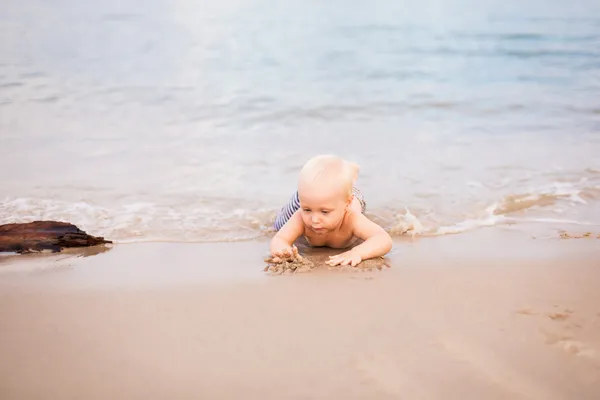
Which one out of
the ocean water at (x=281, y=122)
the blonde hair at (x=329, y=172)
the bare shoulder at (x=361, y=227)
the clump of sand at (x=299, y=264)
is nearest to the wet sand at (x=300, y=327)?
the clump of sand at (x=299, y=264)

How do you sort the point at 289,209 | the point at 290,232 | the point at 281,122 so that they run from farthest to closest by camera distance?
the point at 281,122
the point at 289,209
the point at 290,232

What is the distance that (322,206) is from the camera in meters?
4.04

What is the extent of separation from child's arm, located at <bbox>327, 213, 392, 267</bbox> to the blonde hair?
0.30m

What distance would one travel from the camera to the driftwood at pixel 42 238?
421 cm

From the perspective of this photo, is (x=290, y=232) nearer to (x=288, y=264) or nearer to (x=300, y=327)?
(x=288, y=264)

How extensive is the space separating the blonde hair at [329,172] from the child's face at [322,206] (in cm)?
5

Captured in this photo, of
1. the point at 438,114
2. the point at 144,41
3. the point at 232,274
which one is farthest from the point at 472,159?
the point at 144,41

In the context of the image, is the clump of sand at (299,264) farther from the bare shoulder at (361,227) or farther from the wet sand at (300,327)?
the bare shoulder at (361,227)

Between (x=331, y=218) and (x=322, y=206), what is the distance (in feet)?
0.33

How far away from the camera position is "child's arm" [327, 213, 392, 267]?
13.3 ft

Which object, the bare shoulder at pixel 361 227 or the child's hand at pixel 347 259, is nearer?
the child's hand at pixel 347 259

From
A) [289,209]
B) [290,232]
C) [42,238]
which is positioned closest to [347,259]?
[290,232]

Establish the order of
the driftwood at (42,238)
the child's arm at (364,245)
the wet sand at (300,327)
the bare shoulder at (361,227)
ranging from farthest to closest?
the bare shoulder at (361,227)
the driftwood at (42,238)
the child's arm at (364,245)
the wet sand at (300,327)

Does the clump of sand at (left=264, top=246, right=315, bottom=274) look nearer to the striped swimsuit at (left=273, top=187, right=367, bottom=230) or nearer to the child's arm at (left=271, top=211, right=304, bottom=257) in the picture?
the child's arm at (left=271, top=211, right=304, bottom=257)
